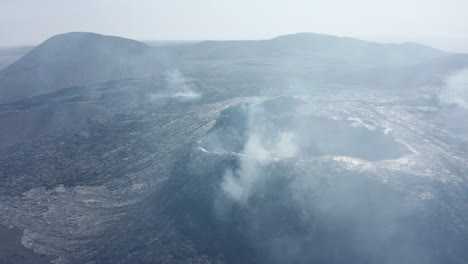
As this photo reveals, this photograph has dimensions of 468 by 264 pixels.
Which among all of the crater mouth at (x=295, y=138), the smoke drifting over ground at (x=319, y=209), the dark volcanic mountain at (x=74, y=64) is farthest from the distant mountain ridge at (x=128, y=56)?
the smoke drifting over ground at (x=319, y=209)

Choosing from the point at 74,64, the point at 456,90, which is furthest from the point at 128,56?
the point at 456,90

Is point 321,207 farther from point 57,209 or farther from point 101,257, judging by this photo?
point 57,209

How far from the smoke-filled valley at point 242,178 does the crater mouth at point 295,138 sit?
0.12m

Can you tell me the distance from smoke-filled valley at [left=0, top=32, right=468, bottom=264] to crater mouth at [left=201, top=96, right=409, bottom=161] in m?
0.12

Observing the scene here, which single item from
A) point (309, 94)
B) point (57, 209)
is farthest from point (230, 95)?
point (57, 209)

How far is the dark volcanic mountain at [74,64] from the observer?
60.5 metres

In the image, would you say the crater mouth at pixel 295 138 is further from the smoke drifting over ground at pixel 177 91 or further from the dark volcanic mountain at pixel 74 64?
the dark volcanic mountain at pixel 74 64

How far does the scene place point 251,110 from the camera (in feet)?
92.6

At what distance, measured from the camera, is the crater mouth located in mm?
21281

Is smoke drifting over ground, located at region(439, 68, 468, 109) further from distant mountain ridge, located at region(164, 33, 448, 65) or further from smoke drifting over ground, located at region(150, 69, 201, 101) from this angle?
smoke drifting over ground, located at region(150, 69, 201, 101)

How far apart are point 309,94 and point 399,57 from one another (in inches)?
2147

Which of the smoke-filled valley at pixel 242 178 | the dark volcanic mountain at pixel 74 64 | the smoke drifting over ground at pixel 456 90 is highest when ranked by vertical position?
the dark volcanic mountain at pixel 74 64

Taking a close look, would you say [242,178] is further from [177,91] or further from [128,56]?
[128,56]

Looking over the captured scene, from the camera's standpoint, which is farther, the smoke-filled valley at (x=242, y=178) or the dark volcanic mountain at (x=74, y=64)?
the dark volcanic mountain at (x=74, y=64)
